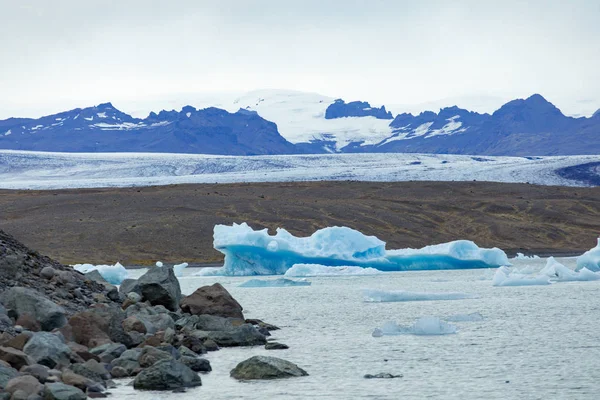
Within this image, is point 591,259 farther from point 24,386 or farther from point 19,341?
point 24,386

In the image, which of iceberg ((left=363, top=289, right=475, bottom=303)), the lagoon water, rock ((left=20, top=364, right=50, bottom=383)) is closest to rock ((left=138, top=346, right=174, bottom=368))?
the lagoon water

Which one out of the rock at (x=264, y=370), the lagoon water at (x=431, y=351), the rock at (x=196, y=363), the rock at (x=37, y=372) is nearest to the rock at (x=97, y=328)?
the rock at (x=196, y=363)

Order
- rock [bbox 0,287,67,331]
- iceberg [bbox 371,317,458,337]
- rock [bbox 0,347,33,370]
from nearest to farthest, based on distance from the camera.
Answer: rock [bbox 0,347,33,370], rock [bbox 0,287,67,331], iceberg [bbox 371,317,458,337]

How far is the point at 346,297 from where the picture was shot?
32844 mm

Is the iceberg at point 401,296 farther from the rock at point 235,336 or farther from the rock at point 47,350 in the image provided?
the rock at point 47,350

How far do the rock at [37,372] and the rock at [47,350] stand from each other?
823 mm

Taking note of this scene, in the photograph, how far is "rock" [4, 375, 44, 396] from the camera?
12.8 meters

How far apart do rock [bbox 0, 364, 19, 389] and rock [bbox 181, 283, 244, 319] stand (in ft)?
32.5

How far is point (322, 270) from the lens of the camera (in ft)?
148

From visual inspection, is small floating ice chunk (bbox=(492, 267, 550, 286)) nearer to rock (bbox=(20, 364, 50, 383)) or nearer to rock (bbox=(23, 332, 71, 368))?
rock (bbox=(23, 332, 71, 368))

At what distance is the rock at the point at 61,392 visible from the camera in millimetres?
12852

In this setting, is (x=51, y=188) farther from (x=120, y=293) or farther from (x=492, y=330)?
(x=492, y=330)

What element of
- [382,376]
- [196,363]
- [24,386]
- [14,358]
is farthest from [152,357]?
[382,376]

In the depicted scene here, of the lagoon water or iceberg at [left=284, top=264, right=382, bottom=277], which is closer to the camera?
the lagoon water
